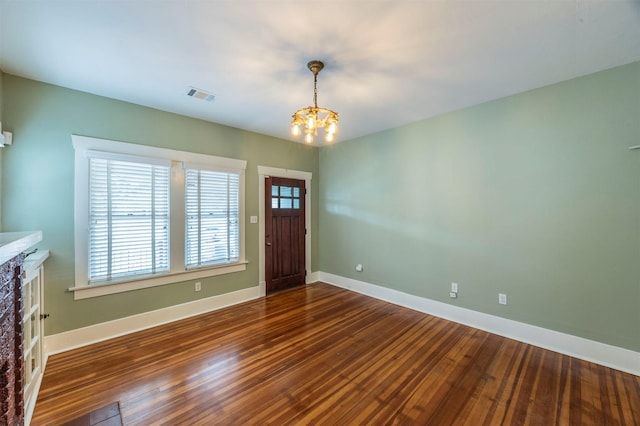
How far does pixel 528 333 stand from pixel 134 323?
4.65 m

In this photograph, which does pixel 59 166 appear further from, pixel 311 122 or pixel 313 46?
pixel 313 46

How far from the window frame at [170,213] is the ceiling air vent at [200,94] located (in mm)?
884

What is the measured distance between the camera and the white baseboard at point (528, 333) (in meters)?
2.39

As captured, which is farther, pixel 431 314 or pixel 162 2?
pixel 431 314

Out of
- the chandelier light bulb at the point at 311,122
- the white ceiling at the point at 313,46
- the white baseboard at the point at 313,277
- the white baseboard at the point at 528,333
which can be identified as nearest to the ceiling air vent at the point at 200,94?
the white ceiling at the point at 313,46

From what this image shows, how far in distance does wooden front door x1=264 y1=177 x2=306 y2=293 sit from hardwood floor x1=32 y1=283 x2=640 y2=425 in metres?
1.41

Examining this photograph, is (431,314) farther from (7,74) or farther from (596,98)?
(7,74)

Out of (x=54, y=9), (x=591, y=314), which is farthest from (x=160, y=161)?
(x=591, y=314)

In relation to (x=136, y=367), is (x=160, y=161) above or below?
above

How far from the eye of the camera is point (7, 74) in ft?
8.28

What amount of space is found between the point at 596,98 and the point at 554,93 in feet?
1.13

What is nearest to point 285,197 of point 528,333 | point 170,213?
point 170,213

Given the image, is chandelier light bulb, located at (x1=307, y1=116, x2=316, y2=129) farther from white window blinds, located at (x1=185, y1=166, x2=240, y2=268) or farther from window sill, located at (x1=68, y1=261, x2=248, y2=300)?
window sill, located at (x1=68, y1=261, x2=248, y2=300)

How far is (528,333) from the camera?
9.50ft
